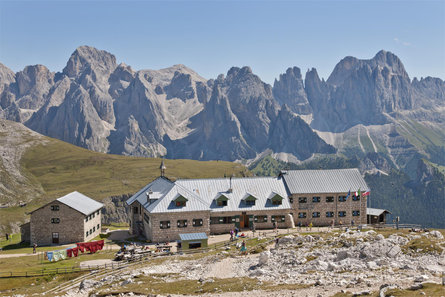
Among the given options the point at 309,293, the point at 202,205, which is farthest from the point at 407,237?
the point at 202,205

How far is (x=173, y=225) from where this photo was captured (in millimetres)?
74875

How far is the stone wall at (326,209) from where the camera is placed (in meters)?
85.8

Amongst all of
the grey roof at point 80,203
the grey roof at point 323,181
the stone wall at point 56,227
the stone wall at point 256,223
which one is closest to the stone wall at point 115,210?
the grey roof at point 80,203

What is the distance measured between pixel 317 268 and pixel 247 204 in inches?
1462

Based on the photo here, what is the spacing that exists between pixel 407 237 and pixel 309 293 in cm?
3056

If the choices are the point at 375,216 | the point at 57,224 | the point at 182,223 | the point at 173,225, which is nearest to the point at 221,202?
the point at 182,223

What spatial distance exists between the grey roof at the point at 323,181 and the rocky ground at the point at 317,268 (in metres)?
25.3

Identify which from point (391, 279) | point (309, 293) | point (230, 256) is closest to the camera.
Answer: point (309, 293)

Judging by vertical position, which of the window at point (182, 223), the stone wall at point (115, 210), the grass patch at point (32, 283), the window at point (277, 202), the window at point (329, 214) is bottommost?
the stone wall at point (115, 210)

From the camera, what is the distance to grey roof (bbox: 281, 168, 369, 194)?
8694 centimetres

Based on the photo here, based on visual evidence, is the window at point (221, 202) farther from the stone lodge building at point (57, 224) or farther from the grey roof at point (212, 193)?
the stone lodge building at point (57, 224)

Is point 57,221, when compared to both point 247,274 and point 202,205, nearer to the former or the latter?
point 202,205

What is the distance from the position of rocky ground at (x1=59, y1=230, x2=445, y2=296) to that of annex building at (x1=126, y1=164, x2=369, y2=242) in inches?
615

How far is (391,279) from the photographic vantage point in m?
37.9
